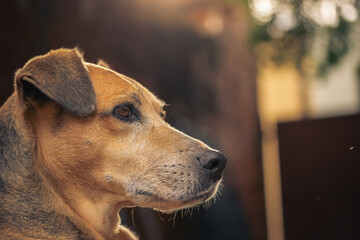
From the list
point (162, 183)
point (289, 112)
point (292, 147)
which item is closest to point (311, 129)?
point (292, 147)

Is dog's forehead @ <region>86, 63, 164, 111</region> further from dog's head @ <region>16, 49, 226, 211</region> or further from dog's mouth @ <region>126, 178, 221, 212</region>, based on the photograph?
dog's mouth @ <region>126, 178, 221, 212</region>

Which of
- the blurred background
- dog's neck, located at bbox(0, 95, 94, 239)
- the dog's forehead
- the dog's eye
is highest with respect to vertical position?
the blurred background

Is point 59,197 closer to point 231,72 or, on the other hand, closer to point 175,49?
point 175,49

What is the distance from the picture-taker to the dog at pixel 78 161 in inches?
117

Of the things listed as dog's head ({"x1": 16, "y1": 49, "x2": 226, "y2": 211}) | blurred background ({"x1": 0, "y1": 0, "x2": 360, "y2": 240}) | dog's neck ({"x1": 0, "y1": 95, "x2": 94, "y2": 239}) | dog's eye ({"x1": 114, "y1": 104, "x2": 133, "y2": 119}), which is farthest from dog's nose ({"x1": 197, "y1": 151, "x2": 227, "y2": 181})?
dog's neck ({"x1": 0, "y1": 95, "x2": 94, "y2": 239})

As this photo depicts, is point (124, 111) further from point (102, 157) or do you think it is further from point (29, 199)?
point (29, 199)

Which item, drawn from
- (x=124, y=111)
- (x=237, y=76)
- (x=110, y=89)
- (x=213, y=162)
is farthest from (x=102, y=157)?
(x=237, y=76)

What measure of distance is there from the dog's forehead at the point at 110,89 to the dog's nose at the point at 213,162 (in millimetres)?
611

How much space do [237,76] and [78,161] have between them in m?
8.91

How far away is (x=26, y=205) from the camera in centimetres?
296

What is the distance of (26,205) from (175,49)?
698cm

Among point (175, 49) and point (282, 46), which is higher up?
point (175, 49)

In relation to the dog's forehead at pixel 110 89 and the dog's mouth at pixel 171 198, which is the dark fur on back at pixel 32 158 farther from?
the dog's mouth at pixel 171 198

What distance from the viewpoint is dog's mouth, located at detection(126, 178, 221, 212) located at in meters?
3.06
